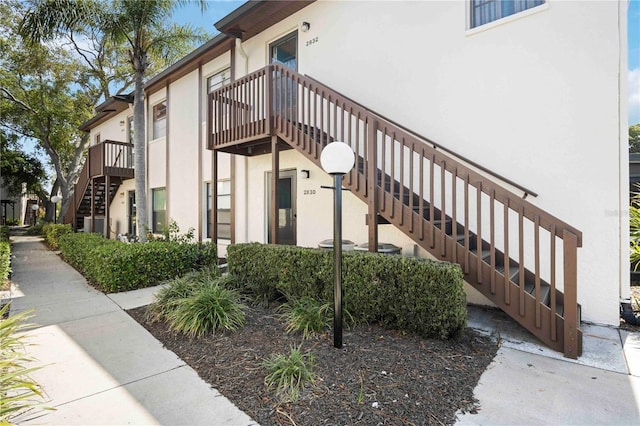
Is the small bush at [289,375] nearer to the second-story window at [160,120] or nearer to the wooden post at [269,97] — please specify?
the wooden post at [269,97]

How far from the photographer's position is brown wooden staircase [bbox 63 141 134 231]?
37.1 feet

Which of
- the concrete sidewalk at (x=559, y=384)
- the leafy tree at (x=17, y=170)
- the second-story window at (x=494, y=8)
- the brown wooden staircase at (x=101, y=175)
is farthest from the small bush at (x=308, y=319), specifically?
the leafy tree at (x=17, y=170)

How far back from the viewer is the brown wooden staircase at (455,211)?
337 centimetres

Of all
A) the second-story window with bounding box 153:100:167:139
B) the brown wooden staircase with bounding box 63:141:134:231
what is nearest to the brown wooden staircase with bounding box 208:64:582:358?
the second-story window with bounding box 153:100:167:139

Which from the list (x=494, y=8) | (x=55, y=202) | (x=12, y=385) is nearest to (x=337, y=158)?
(x=12, y=385)

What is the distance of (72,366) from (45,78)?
1946 cm

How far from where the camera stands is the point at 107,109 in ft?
42.8

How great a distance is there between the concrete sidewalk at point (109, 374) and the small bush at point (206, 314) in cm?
33

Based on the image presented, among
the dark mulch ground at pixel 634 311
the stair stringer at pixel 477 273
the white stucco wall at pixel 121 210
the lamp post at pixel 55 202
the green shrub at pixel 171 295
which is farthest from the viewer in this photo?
the lamp post at pixel 55 202

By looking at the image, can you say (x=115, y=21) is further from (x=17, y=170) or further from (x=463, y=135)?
(x=17, y=170)

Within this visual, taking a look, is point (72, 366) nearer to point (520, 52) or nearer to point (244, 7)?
point (520, 52)

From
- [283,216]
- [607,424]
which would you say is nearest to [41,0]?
[283,216]

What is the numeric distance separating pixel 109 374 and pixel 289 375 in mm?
1710

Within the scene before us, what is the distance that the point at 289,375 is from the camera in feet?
8.98
